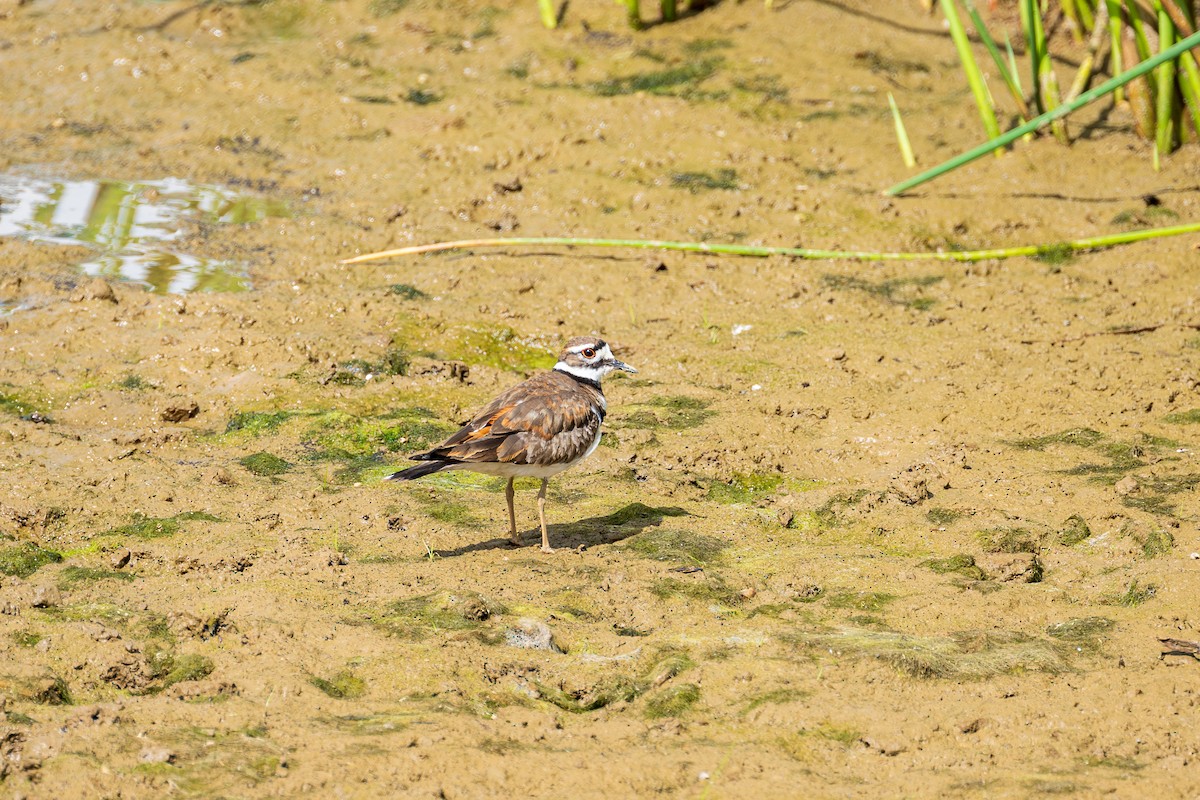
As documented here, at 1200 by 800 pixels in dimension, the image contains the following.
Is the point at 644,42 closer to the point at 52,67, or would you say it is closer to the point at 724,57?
the point at 724,57

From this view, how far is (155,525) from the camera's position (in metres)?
6.86

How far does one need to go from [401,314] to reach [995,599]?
5200mm

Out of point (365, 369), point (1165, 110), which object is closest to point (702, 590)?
point (365, 369)

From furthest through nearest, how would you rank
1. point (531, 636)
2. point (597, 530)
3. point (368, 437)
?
point (368, 437), point (597, 530), point (531, 636)

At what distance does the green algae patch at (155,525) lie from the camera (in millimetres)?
6781

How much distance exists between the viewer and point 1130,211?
1091 centimetres

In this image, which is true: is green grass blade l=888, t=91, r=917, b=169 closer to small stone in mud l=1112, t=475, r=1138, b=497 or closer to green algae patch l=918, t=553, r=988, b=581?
small stone in mud l=1112, t=475, r=1138, b=497

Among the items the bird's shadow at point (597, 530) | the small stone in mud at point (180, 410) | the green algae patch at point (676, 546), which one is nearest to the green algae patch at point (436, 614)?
the bird's shadow at point (597, 530)

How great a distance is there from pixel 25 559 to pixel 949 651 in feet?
15.1

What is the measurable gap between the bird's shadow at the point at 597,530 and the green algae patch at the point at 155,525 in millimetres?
1473

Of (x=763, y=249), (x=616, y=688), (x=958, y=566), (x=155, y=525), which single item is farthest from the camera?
(x=763, y=249)

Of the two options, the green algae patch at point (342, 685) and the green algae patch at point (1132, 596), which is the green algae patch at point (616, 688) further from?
the green algae patch at point (1132, 596)

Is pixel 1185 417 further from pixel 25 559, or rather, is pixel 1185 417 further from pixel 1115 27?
pixel 25 559

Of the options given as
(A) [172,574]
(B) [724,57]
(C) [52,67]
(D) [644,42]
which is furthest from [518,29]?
(A) [172,574]
